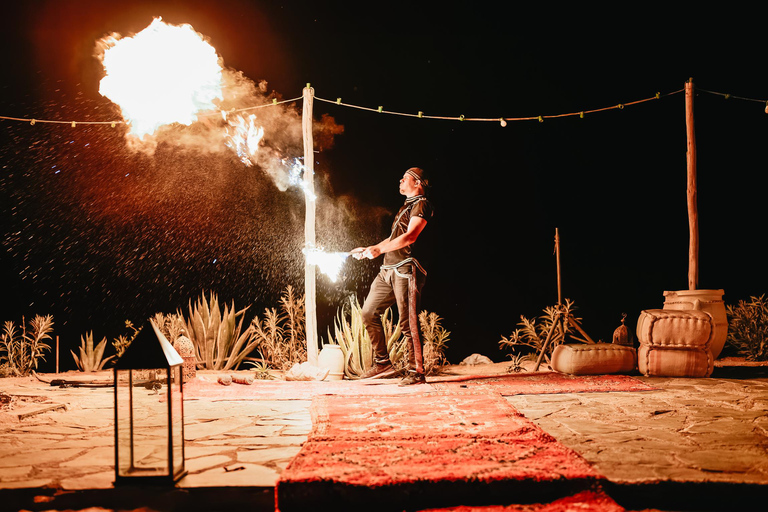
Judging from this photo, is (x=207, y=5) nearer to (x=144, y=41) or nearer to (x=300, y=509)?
(x=144, y=41)

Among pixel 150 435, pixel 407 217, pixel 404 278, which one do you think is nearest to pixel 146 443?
pixel 150 435

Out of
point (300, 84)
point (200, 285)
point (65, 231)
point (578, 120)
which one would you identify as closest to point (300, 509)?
point (300, 84)

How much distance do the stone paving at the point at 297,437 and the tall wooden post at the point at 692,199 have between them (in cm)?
364

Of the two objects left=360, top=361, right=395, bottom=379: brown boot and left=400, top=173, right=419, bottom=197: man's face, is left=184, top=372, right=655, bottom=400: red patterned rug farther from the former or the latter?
left=400, top=173, right=419, bottom=197: man's face

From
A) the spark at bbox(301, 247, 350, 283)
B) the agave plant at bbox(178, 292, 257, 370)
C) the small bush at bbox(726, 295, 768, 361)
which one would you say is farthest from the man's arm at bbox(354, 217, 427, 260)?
the small bush at bbox(726, 295, 768, 361)

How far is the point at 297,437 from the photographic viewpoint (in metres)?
3.09

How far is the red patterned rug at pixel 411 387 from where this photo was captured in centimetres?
464

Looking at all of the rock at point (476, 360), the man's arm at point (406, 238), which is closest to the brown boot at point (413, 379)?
the man's arm at point (406, 238)

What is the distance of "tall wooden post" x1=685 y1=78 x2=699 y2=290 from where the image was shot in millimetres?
8094

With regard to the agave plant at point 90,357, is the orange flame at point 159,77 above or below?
above

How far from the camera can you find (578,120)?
10359 millimetres

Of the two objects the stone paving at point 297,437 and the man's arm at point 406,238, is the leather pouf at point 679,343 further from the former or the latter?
the man's arm at point 406,238

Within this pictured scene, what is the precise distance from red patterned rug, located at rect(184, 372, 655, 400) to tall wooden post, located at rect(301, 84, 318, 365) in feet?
2.42

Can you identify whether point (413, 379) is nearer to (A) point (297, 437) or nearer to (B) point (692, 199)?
(A) point (297, 437)
